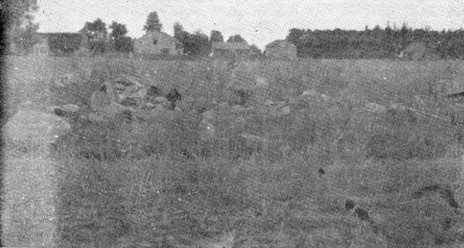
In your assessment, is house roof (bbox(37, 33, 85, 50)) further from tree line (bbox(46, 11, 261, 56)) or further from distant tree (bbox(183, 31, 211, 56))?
distant tree (bbox(183, 31, 211, 56))

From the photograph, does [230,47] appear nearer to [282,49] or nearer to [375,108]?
[282,49]

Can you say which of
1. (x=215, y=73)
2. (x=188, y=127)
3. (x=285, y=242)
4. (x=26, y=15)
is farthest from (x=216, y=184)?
(x=26, y=15)

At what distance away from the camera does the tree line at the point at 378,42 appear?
2888cm

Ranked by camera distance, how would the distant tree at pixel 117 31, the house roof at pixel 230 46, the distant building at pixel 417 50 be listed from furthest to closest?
1. the house roof at pixel 230 46
2. the distant tree at pixel 117 31
3. the distant building at pixel 417 50

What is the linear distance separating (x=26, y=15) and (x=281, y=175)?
11797 mm

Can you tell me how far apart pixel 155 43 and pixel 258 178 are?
35.9 meters

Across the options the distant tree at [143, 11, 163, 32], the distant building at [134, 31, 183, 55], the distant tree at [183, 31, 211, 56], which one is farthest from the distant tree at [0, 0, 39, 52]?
the distant building at [134, 31, 183, 55]

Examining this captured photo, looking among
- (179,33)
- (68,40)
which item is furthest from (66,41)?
(179,33)

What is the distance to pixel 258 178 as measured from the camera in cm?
682

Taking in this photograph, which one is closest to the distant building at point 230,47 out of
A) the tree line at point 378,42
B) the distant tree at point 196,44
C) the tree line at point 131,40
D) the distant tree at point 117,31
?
the tree line at point 131,40

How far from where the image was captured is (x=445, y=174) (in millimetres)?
7105

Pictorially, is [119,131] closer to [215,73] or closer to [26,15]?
[215,73]

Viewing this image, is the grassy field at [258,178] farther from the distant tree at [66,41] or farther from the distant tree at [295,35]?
the distant tree at [295,35]

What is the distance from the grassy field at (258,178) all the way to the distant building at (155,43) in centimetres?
2609
